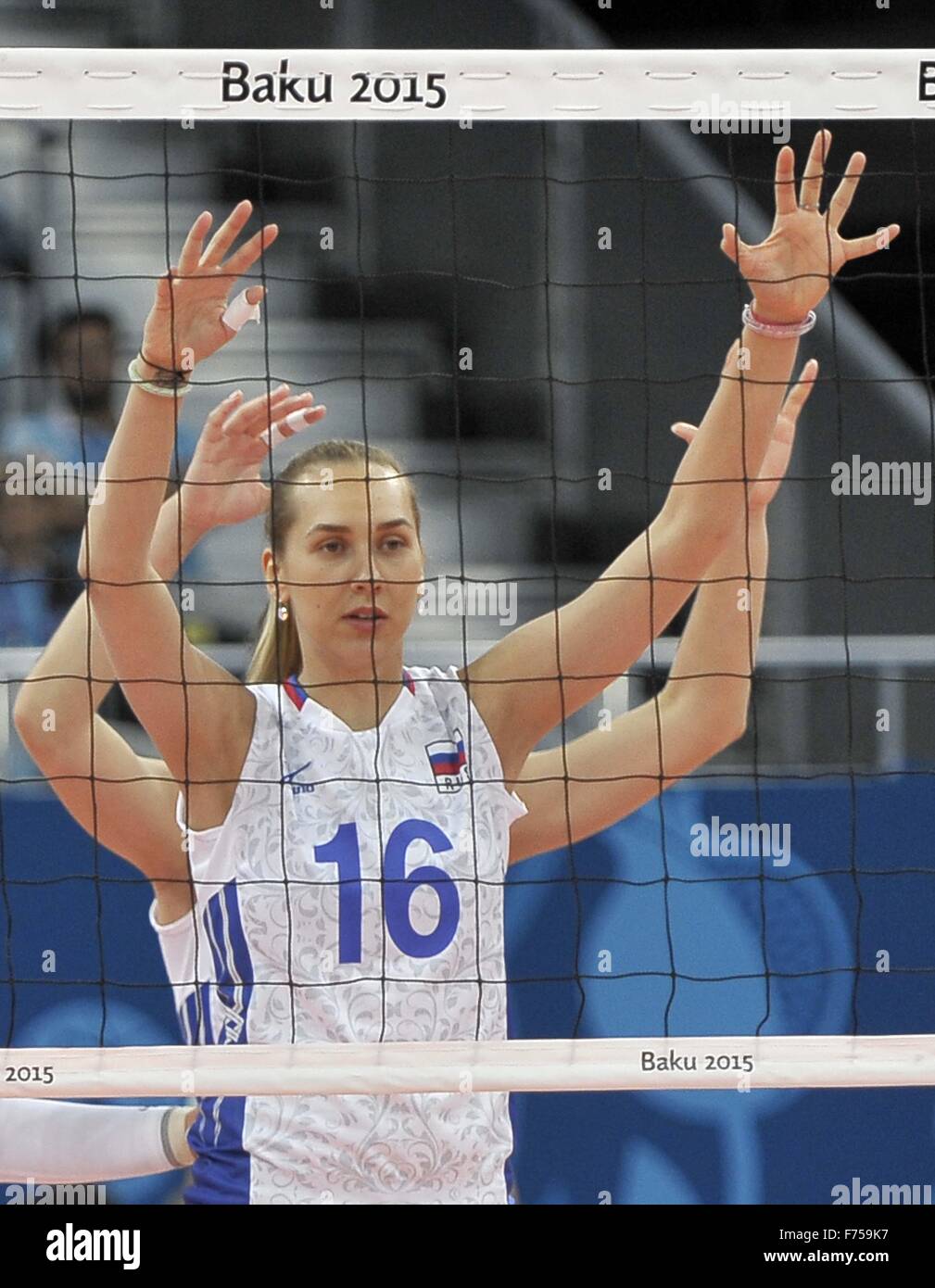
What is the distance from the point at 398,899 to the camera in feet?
8.05

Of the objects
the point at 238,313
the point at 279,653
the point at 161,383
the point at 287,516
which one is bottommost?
the point at 279,653

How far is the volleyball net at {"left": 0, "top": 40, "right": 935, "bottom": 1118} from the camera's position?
255cm

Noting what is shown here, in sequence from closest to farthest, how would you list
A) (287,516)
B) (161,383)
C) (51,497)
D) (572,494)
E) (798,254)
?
(161,383) → (798,254) → (287,516) → (51,497) → (572,494)

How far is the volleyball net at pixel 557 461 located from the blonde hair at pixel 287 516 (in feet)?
0.43

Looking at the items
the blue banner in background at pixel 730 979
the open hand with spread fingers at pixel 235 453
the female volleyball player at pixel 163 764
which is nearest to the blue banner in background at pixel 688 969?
the blue banner in background at pixel 730 979

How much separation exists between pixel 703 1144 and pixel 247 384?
233cm

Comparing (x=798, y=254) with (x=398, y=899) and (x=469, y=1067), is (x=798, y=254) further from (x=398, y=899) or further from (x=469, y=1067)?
(x=469, y=1067)

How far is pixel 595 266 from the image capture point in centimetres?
481

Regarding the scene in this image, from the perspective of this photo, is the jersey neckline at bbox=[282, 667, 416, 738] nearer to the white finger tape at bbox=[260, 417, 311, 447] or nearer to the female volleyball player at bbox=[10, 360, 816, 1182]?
the female volleyball player at bbox=[10, 360, 816, 1182]

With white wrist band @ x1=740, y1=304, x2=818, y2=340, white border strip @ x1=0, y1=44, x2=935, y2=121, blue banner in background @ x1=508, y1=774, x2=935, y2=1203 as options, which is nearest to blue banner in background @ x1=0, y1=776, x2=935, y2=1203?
blue banner in background @ x1=508, y1=774, x2=935, y2=1203

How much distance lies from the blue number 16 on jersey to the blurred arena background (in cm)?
112

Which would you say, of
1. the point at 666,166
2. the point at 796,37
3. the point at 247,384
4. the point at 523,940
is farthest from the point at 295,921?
the point at 796,37

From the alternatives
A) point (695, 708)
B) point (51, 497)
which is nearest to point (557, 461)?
point (51, 497)

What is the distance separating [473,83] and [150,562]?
92 cm
